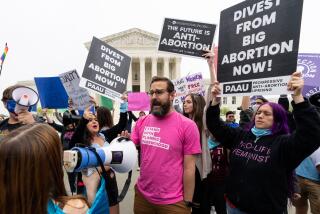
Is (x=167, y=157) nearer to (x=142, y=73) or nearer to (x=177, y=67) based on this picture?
(x=142, y=73)

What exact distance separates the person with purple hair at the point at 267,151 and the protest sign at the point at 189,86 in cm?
312

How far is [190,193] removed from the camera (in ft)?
9.11

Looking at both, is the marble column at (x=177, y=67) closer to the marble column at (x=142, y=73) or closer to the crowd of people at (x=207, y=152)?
the marble column at (x=142, y=73)

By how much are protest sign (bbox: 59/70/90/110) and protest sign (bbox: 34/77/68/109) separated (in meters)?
0.84

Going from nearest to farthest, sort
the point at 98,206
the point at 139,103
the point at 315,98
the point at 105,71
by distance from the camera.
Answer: the point at 98,206
the point at 315,98
the point at 105,71
the point at 139,103

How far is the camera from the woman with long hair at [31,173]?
1.16 metres

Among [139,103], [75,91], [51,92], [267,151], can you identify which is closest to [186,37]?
[75,91]

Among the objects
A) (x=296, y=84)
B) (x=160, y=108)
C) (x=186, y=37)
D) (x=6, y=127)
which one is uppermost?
(x=186, y=37)

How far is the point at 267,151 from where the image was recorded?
8.16ft

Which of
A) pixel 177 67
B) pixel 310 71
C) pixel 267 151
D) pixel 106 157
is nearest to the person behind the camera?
pixel 106 157

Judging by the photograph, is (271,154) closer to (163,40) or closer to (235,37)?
(235,37)

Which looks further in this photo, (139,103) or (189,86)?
(139,103)

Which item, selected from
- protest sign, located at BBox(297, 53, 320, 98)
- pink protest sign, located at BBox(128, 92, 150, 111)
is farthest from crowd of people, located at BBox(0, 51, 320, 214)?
pink protest sign, located at BBox(128, 92, 150, 111)

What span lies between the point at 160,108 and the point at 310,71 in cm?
440
